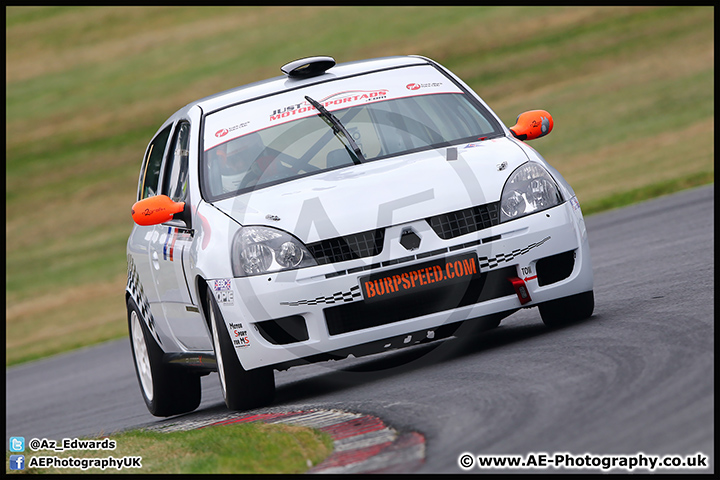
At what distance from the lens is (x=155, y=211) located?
7090 mm

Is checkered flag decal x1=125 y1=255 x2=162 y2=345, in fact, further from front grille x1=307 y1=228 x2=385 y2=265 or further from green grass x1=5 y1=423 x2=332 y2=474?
front grille x1=307 y1=228 x2=385 y2=265

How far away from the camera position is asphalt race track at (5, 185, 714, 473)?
4.54 m

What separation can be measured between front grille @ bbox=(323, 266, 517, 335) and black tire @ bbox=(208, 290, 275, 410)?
22.2 inches

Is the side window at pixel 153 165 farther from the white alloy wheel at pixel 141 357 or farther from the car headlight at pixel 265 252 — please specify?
the car headlight at pixel 265 252

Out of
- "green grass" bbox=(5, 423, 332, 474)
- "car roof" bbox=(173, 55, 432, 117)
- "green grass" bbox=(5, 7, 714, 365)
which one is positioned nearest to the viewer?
"green grass" bbox=(5, 423, 332, 474)

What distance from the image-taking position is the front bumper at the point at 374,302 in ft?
20.5

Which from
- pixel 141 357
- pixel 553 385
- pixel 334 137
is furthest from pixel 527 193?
pixel 141 357

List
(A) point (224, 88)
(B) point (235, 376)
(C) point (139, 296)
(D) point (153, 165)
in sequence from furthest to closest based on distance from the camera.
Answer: (A) point (224, 88), (D) point (153, 165), (C) point (139, 296), (B) point (235, 376)

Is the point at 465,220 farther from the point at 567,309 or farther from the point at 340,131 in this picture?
the point at 340,131

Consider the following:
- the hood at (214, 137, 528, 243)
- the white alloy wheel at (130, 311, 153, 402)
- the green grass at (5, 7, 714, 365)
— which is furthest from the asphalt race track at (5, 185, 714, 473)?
the green grass at (5, 7, 714, 365)

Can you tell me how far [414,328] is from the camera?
20.9ft

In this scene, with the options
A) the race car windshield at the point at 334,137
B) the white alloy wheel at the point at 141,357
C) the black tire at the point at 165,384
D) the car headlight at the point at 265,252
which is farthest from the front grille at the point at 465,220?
the white alloy wheel at the point at 141,357

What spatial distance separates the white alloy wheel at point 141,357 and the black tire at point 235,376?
1.67 m

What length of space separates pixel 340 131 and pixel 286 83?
82 cm
